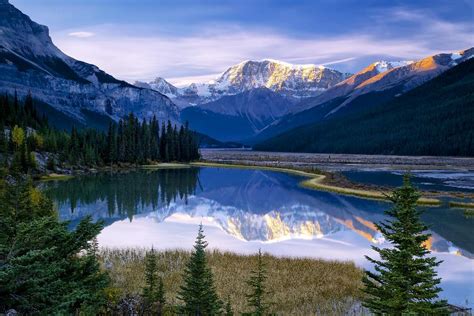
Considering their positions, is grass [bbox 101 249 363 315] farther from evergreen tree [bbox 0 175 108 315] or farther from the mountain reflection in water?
the mountain reflection in water

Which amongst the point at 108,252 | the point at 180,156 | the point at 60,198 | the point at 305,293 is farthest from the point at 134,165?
the point at 305,293

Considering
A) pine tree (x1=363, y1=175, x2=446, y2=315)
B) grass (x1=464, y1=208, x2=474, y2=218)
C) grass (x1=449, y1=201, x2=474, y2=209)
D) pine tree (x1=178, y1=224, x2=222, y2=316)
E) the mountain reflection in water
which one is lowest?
the mountain reflection in water

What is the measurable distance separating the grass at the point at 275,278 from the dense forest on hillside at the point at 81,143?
203ft

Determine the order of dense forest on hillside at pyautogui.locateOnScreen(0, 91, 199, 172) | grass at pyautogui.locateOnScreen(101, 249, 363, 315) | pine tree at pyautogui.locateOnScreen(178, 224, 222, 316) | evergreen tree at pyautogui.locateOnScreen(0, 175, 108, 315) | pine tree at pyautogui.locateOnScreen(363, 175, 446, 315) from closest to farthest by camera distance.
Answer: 1. evergreen tree at pyautogui.locateOnScreen(0, 175, 108, 315)
2. pine tree at pyautogui.locateOnScreen(363, 175, 446, 315)
3. pine tree at pyautogui.locateOnScreen(178, 224, 222, 316)
4. grass at pyautogui.locateOnScreen(101, 249, 363, 315)
5. dense forest on hillside at pyautogui.locateOnScreen(0, 91, 199, 172)

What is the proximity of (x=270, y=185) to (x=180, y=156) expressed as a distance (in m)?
85.5

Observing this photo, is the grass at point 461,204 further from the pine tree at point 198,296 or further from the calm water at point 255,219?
the pine tree at point 198,296

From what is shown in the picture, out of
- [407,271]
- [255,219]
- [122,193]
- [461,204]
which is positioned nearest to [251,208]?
[255,219]

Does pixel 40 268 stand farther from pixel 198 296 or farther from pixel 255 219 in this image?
pixel 255 219

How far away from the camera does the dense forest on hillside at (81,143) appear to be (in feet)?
328

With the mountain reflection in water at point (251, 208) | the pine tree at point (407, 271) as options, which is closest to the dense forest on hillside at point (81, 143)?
the mountain reflection in water at point (251, 208)

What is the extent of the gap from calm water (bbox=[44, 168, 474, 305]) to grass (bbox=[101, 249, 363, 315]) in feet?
14.9

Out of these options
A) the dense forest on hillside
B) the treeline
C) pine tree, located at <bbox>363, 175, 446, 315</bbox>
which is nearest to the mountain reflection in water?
the treeline

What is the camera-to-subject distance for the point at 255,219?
57.0 metres

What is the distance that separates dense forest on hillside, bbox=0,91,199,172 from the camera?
9994 centimetres
